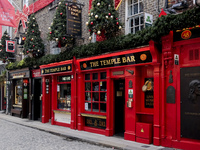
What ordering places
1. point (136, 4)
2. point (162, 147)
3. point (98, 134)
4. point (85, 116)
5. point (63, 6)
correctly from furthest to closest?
point (63, 6) → point (85, 116) → point (98, 134) → point (136, 4) → point (162, 147)

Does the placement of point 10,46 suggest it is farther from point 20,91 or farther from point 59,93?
point 59,93

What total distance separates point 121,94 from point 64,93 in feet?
13.6

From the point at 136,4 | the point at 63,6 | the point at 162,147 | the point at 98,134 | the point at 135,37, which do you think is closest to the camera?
the point at 162,147

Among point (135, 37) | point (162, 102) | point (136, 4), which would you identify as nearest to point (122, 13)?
point (136, 4)

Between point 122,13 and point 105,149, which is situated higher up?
point 122,13

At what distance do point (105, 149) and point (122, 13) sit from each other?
593cm

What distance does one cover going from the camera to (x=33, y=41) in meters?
15.1

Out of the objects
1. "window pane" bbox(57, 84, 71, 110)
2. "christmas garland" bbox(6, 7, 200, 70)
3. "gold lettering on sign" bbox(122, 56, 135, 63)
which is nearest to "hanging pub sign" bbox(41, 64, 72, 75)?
"christmas garland" bbox(6, 7, 200, 70)

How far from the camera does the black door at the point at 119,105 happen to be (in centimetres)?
1041

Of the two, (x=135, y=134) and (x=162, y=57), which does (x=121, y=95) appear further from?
(x=162, y=57)

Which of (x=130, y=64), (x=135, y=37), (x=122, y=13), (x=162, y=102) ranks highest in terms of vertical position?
(x=122, y=13)

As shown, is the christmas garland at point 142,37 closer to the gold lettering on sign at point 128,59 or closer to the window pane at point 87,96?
the gold lettering on sign at point 128,59

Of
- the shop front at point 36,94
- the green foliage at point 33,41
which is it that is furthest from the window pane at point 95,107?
the green foliage at point 33,41

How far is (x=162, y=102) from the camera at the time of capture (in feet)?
25.7
